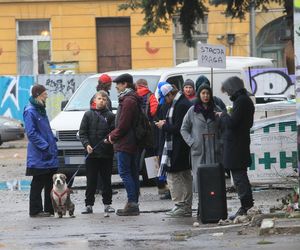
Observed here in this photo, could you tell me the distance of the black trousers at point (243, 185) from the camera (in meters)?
12.1

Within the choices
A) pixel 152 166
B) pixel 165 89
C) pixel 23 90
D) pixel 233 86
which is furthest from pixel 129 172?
pixel 23 90

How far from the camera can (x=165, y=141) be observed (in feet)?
44.0

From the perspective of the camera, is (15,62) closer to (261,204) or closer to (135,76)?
(135,76)

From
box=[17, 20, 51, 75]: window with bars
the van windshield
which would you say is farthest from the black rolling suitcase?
box=[17, 20, 51, 75]: window with bars

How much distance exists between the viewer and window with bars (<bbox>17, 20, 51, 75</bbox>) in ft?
138

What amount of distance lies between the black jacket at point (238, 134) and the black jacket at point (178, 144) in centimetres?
114

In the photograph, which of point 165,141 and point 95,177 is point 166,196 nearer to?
point 95,177

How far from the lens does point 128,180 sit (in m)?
13.4

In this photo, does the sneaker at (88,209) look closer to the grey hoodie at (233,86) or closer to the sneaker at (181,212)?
the sneaker at (181,212)

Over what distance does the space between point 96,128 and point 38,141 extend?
920 mm

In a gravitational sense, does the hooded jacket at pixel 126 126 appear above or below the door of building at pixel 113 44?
below

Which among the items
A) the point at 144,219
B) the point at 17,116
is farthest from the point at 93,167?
the point at 17,116

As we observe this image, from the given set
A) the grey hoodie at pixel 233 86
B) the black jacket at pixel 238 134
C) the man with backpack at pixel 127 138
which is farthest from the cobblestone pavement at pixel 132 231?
the grey hoodie at pixel 233 86

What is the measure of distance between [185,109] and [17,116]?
88.7 feet
